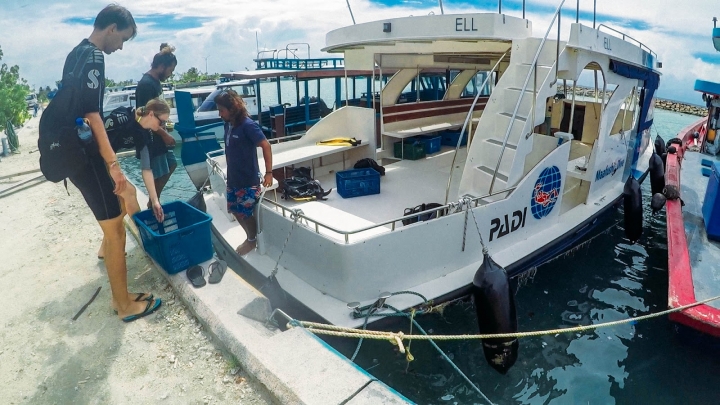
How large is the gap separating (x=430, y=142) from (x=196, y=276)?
5359 millimetres

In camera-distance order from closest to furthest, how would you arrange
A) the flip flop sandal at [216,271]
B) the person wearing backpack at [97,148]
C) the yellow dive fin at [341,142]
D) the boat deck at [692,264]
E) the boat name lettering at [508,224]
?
1. the person wearing backpack at [97,148]
2. the flip flop sandal at [216,271]
3. the boat deck at [692,264]
4. the boat name lettering at [508,224]
5. the yellow dive fin at [341,142]

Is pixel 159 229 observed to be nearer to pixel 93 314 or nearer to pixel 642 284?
pixel 93 314

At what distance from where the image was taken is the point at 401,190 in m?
5.99

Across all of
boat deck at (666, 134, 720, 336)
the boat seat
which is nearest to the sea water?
boat deck at (666, 134, 720, 336)

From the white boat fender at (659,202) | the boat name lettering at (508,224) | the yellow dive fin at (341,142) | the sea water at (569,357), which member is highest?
the yellow dive fin at (341,142)

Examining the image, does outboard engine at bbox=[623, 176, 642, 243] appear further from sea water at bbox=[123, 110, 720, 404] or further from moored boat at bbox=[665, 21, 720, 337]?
sea water at bbox=[123, 110, 720, 404]

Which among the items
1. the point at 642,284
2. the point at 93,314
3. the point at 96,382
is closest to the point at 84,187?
the point at 93,314

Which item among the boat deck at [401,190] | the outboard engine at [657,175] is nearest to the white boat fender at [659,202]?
the outboard engine at [657,175]

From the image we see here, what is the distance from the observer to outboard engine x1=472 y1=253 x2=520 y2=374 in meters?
3.79

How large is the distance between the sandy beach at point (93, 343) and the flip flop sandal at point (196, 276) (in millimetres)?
209

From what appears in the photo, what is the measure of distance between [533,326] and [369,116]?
384cm

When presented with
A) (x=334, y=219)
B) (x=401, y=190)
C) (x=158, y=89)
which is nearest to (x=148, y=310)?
(x=334, y=219)

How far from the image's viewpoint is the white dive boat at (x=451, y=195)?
400cm

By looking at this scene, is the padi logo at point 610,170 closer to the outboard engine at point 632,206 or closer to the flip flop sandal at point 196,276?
the outboard engine at point 632,206
